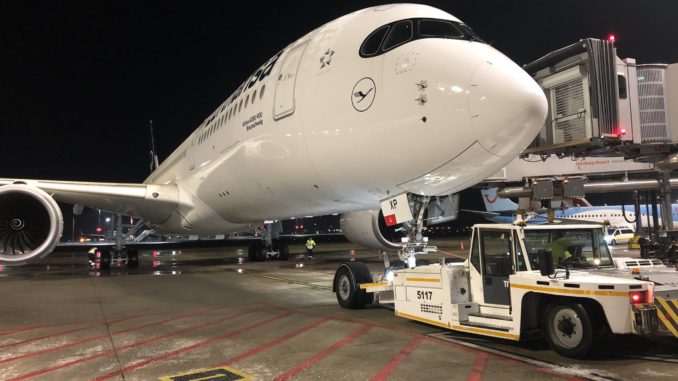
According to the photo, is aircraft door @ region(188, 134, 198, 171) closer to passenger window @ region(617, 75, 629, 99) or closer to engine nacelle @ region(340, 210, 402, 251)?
engine nacelle @ region(340, 210, 402, 251)

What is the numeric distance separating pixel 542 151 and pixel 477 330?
5.40 meters

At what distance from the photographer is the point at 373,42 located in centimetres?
603

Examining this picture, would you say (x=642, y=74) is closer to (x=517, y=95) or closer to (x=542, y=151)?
(x=542, y=151)

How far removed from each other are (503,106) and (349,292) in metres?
4.56

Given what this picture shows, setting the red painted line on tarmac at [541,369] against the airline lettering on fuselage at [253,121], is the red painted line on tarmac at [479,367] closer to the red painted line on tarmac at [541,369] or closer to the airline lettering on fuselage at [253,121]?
the red painted line on tarmac at [541,369]

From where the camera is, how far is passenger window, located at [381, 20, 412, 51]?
574 centimetres

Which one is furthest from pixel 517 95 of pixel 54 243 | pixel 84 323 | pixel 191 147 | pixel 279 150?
pixel 191 147

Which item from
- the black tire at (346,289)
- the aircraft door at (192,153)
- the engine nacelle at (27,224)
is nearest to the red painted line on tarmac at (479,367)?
the black tire at (346,289)

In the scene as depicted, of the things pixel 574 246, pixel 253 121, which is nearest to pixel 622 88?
pixel 574 246

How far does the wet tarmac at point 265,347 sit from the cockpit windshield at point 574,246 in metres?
0.95

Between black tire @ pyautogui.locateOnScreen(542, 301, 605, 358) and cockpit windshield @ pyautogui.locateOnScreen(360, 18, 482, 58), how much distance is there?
3140 mm

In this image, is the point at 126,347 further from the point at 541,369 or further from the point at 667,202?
the point at 667,202

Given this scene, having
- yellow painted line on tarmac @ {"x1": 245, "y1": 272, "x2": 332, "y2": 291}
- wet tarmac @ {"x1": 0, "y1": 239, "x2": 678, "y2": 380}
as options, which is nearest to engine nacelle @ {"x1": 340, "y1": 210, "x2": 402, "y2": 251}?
wet tarmac @ {"x1": 0, "y1": 239, "x2": 678, "y2": 380}

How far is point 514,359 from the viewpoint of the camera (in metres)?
4.97
